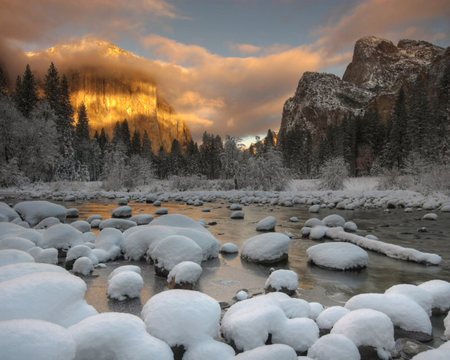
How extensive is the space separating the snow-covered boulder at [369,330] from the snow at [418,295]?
3.60ft

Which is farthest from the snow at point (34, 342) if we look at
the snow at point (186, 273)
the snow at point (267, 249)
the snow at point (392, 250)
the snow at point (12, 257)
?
the snow at point (392, 250)

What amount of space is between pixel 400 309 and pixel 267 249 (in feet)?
10.8

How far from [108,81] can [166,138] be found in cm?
3783

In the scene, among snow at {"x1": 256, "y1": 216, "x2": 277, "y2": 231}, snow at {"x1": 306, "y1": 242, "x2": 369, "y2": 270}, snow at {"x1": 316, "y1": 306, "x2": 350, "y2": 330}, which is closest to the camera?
snow at {"x1": 316, "y1": 306, "x2": 350, "y2": 330}

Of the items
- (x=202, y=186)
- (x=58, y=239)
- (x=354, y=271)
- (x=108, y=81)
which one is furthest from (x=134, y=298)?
(x=108, y=81)

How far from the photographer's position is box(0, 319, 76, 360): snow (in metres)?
2.29

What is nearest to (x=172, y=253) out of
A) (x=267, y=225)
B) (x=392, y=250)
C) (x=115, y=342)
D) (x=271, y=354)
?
(x=115, y=342)

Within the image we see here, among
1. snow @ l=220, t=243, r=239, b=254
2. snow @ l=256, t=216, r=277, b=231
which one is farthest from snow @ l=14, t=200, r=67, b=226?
snow @ l=220, t=243, r=239, b=254

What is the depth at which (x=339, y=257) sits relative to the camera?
6.62m

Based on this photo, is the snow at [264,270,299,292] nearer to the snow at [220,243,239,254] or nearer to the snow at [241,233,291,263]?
the snow at [241,233,291,263]

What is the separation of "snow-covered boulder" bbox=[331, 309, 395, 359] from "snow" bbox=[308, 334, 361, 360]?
0.21m

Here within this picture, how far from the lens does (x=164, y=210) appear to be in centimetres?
1595

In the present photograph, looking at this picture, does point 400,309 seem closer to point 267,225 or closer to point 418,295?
point 418,295

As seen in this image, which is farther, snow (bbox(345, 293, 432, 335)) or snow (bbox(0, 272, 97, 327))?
snow (bbox(345, 293, 432, 335))
